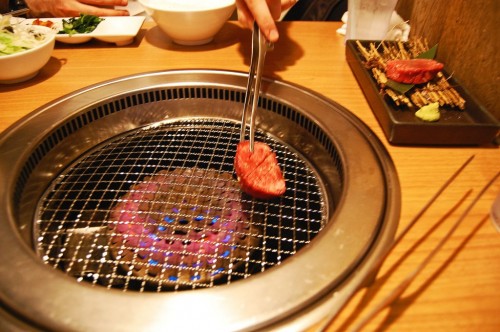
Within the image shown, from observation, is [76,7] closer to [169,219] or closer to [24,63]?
[24,63]

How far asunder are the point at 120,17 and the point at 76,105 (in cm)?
82

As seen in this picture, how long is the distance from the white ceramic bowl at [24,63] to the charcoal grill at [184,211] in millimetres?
223

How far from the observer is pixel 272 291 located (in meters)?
0.76

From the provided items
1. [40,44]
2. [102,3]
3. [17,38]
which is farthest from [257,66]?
[102,3]

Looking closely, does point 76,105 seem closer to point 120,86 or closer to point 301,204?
point 120,86

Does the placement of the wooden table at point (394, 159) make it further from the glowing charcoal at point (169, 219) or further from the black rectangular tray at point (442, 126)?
the glowing charcoal at point (169, 219)

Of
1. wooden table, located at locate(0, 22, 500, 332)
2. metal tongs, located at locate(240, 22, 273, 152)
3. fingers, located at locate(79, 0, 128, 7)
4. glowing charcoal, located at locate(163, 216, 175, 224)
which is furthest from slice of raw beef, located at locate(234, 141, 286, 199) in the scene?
fingers, located at locate(79, 0, 128, 7)

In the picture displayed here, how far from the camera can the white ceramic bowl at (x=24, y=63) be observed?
55.4 inches

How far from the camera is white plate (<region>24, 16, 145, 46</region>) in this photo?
5.90ft

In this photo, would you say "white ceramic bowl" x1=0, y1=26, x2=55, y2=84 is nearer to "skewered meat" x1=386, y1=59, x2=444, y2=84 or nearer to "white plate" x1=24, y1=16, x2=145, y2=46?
"white plate" x1=24, y1=16, x2=145, y2=46

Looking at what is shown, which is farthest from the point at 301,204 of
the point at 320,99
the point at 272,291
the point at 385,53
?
the point at 385,53

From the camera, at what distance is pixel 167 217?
3.89 feet

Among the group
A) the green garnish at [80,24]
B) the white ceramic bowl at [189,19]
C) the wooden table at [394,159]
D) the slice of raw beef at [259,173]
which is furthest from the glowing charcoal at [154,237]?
the green garnish at [80,24]

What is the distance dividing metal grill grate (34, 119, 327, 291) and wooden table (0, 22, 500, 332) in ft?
0.95
